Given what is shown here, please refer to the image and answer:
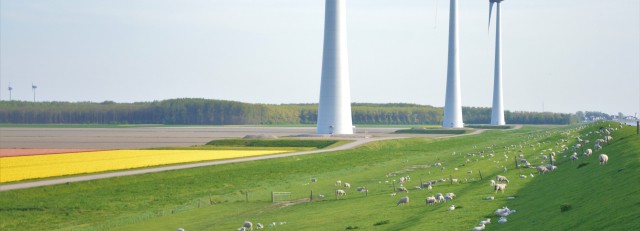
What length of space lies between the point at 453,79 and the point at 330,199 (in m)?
111

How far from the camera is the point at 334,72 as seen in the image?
384 feet

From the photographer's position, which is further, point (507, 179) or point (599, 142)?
point (599, 142)

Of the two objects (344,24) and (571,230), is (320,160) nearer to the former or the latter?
(344,24)

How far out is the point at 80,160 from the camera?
77438 mm

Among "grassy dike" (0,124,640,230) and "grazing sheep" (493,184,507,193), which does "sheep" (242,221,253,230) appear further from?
"grazing sheep" (493,184,507,193)

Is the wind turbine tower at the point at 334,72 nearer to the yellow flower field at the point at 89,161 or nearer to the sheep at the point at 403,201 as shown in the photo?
the yellow flower field at the point at 89,161

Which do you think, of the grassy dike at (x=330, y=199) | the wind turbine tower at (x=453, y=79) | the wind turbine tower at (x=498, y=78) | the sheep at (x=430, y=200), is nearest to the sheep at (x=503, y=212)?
the grassy dike at (x=330, y=199)

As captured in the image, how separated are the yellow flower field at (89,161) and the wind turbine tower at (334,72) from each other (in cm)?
2513

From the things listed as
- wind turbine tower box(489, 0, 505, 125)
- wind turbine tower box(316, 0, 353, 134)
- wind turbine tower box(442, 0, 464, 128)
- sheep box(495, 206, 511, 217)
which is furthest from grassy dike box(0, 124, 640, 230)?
wind turbine tower box(489, 0, 505, 125)

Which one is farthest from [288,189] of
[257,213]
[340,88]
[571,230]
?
[340,88]

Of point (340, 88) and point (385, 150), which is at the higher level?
point (340, 88)

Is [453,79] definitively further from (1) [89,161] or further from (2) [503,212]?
(2) [503,212]

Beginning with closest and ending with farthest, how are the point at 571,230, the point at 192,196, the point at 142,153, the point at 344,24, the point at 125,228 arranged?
1. the point at 571,230
2. the point at 125,228
3. the point at 192,196
4. the point at 142,153
5. the point at 344,24

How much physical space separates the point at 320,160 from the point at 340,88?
38.2 metres
